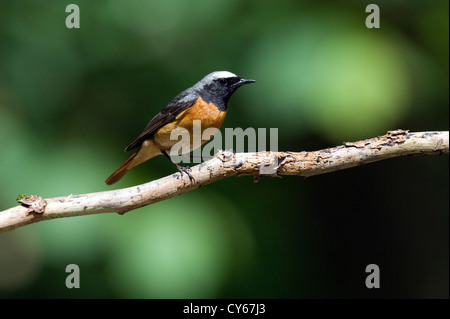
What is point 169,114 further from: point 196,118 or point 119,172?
point 119,172

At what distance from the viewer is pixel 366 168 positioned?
16.8 ft

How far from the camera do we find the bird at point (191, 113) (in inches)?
133

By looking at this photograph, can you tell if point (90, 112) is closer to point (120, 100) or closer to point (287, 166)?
point (120, 100)

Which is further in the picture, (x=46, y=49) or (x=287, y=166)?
(x=46, y=49)

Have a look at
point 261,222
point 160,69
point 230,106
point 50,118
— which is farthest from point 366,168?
point 50,118

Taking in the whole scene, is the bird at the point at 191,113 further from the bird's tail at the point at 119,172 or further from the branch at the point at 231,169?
the branch at the point at 231,169

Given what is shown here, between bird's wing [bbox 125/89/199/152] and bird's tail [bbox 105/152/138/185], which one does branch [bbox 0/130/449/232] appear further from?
bird's tail [bbox 105/152/138/185]

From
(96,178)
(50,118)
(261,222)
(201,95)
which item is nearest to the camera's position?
(201,95)

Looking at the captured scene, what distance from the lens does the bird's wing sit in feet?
11.3

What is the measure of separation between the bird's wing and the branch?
29.2 inches

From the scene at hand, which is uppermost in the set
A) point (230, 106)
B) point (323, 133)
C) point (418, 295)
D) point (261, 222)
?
point (230, 106)

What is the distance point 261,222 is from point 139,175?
4.01 ft

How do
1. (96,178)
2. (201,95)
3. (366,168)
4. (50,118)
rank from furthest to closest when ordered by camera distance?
(366,168), (50,118), (96,178), (201,95)

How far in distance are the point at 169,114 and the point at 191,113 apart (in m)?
0.17
